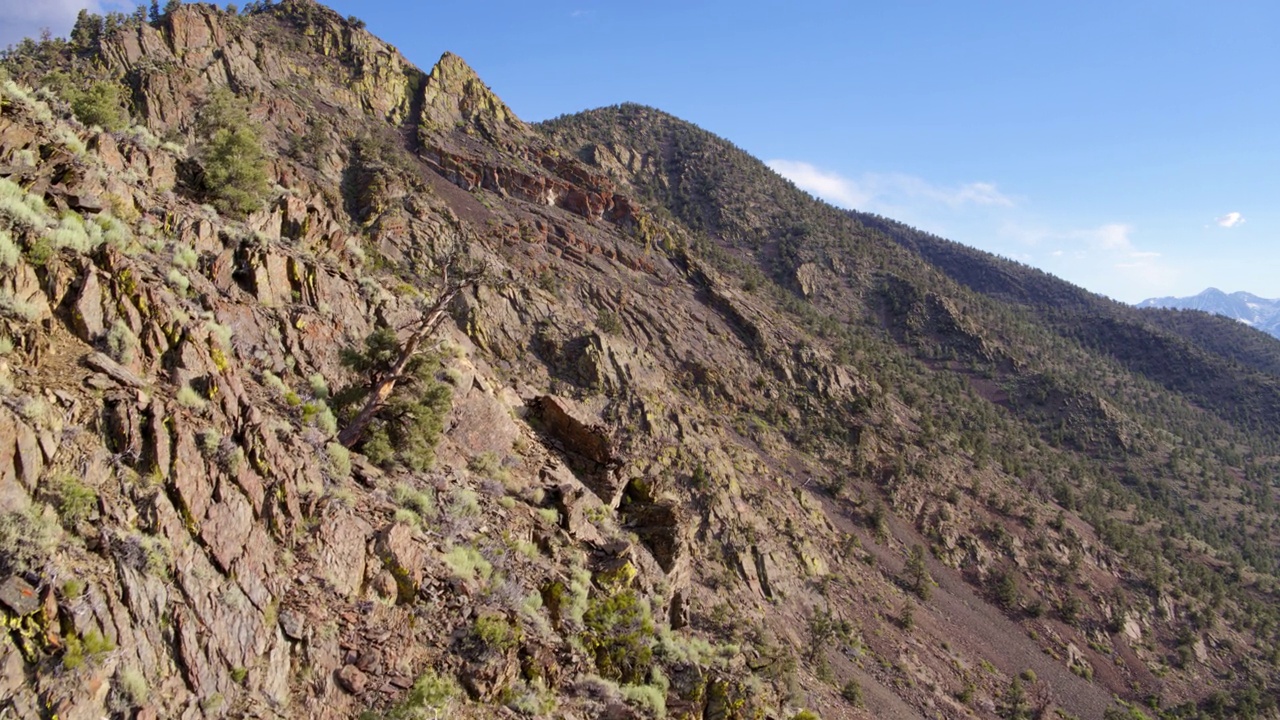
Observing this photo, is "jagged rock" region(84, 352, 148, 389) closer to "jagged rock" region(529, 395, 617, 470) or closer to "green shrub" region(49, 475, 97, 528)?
"green shrub" region(49, 475, 97, 528)

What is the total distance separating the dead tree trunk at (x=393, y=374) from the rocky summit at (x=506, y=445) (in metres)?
0.15

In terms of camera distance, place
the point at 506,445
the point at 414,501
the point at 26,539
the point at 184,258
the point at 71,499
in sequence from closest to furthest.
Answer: the point at 26,539 < the point at 71,499 < the point at 414,501 < the point at 184,258 < the point at 506,445

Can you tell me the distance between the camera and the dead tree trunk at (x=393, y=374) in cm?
1483

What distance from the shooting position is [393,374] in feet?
52.6

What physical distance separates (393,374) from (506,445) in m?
3.95

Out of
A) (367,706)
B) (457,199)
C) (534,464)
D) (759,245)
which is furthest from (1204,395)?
(367,706)

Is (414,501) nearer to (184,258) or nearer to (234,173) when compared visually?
(184,258)

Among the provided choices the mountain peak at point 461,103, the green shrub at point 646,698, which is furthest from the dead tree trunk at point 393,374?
the mountain peak at point 461,103

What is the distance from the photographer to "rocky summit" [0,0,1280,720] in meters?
8.75

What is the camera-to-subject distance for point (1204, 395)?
116m

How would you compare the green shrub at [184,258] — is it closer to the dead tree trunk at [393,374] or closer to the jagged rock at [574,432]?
the dead tree trunk at [393,374]

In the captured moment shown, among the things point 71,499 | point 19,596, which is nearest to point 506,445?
point 71,499

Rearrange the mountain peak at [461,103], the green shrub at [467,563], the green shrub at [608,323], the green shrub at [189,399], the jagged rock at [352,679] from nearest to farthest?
1. the jagged rock at [352,679]
2. the green shrub at [189,399]
3. the green shrub at [467,563]
4. the green shrub at [608,323]
5. the mountain peak at [461,103]

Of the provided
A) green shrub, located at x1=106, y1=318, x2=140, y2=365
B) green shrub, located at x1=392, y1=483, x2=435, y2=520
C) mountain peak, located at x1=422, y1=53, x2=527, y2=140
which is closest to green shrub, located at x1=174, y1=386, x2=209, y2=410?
green shrub, located at x1=106, y1=318, x2=140, y2=365
